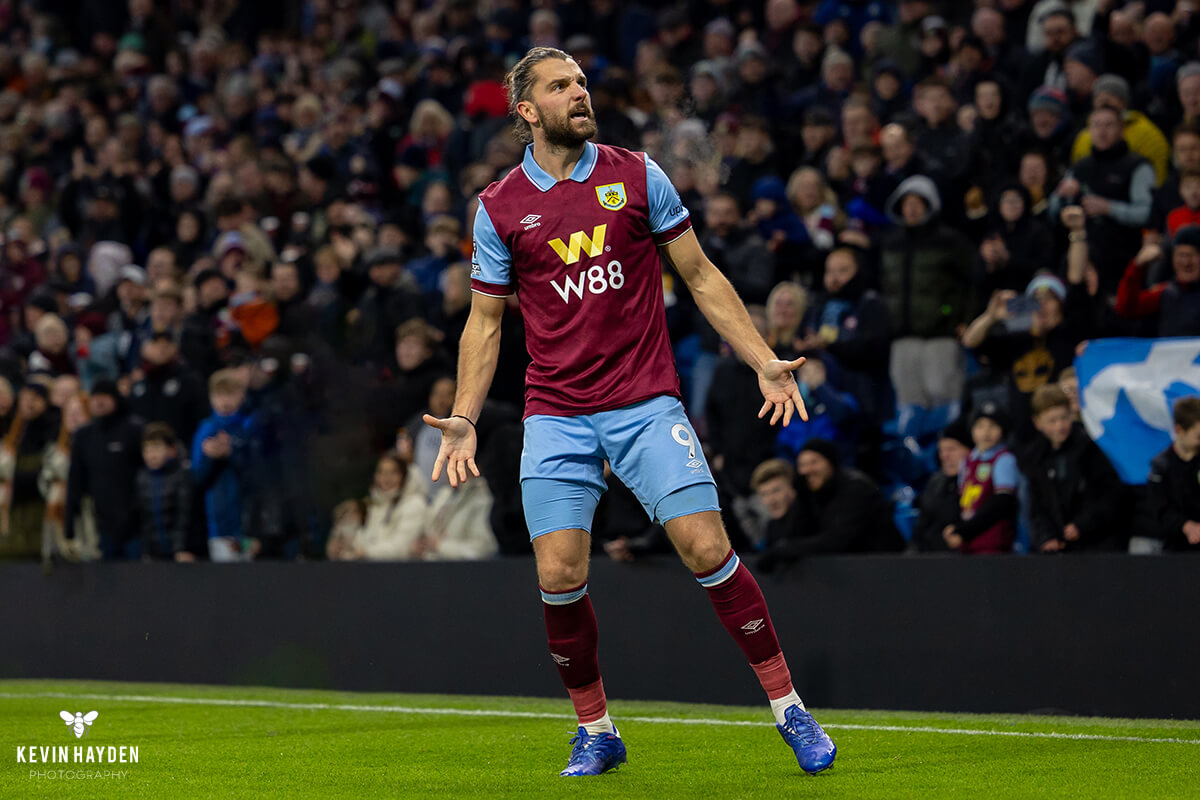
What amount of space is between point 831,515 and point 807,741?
350cm

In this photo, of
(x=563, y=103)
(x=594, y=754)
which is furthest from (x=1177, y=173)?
(x=594, y=754)

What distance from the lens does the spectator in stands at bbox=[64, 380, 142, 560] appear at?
12.2 meters

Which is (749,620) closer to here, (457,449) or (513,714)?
(457,449)

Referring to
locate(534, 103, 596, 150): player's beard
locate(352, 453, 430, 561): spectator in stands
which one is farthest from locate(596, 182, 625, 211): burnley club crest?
locate(352, 453, 430, 561): spectator in stands

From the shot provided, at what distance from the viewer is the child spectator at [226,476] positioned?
38.8 feet

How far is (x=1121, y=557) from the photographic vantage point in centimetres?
780

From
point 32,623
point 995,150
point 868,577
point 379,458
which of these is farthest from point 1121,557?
point 32,623

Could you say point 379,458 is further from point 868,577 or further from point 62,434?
point 868,577

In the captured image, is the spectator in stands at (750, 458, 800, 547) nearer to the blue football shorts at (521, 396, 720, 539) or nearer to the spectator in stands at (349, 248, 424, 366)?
the blue football shorts at (521, 396, 720, 539)

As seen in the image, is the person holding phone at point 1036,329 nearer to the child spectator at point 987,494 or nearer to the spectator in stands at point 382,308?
the child spectator at point 987,494

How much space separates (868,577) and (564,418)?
320 centimetres

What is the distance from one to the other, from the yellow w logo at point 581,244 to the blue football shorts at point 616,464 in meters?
0.55

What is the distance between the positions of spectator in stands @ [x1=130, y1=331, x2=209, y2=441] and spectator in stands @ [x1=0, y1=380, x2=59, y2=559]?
27.7 inches

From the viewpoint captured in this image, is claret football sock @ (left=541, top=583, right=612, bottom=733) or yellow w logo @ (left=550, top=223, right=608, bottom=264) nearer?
yellow w logo @ (left=550, top=223, right=608, bottom=264)
